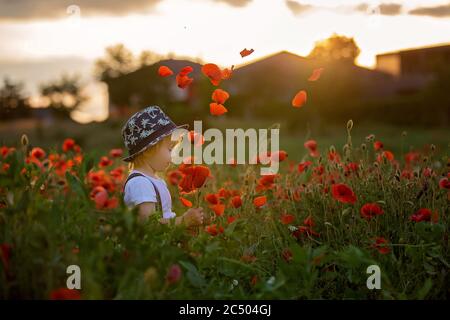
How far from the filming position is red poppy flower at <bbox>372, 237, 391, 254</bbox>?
3145mm

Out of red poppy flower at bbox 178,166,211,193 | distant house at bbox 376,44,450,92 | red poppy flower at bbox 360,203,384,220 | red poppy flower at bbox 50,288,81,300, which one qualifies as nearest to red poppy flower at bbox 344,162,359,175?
red poppy flower at bbox 360,203,384,220

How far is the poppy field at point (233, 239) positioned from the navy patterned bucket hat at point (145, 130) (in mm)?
299

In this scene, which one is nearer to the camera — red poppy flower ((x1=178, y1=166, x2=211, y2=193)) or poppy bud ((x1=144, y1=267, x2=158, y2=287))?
poppy bud ((x1=144, y1=267, x2=158, y2=287))

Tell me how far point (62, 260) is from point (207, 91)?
26.5 meters

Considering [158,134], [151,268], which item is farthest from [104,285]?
[158,134]

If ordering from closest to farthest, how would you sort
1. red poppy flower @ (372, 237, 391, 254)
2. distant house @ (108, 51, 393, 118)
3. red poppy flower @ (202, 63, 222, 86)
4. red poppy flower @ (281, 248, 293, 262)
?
red poppy flower @ (372, 237, 391, 254) < red poppy flower @ (281, 248, 293, 262) < red poppy flower @ (202, 63, 222, 86) < distant house @ (108, 51, 393, 118)

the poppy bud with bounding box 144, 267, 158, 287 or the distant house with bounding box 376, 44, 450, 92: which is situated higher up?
the distant house with bounding box 376, 44, 450, 92

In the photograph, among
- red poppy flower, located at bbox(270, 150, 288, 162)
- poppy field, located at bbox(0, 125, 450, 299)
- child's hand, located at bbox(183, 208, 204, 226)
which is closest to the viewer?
poppy field, located at bbox(0, 125, 450, 299)

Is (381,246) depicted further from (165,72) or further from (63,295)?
(63,295)

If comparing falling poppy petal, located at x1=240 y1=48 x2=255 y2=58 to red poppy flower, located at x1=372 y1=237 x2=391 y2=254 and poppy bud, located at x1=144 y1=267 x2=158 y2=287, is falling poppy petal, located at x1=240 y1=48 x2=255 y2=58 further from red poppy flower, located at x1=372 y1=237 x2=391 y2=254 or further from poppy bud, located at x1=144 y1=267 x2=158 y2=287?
poppy bud, located at x1=144 y1=267 x2=158 y2=287

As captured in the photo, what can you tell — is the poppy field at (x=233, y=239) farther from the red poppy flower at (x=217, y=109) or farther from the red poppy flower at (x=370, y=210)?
the red poppy flower at (x=217, y=109)

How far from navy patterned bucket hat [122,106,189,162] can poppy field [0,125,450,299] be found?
0.30 m
